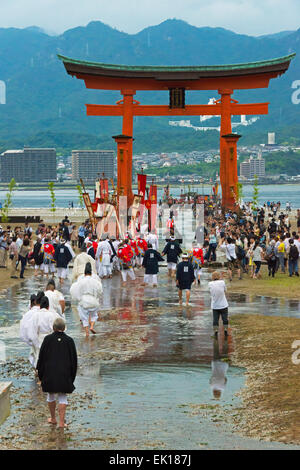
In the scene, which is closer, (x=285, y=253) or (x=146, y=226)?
(x=285, y=253)

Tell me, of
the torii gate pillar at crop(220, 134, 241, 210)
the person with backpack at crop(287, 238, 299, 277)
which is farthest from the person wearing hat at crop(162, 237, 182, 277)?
the torii gate pillar at crop(220, 134, 241, 210)

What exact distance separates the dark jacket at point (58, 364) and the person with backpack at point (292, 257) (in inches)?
613

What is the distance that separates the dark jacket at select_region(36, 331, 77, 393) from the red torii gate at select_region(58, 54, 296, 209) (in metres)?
35.3

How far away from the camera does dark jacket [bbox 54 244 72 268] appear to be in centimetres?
2255

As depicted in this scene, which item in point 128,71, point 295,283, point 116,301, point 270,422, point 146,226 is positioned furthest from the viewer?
point 128,71

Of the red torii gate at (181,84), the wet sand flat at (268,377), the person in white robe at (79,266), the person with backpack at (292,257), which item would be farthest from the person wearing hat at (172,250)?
the red torii gate at (181,84)

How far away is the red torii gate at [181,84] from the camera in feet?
147

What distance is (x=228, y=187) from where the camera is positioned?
4688 centimetres

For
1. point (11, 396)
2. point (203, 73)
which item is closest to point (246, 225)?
point (203, 73)

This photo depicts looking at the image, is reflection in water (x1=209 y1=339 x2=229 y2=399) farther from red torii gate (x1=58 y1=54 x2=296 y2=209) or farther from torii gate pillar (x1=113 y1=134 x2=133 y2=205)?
red torii gate (x1=58 y1=54 x2=296 y2=209)

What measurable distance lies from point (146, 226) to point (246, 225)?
484 cm

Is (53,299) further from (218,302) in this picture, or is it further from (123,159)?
(123,159)

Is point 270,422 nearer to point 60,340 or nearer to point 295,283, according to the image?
point 60,340

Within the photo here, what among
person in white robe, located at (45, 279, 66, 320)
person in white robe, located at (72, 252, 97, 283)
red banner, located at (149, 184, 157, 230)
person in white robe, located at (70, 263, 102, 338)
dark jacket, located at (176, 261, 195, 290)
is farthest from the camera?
red banner, located at (149, 184, 157, 230)
